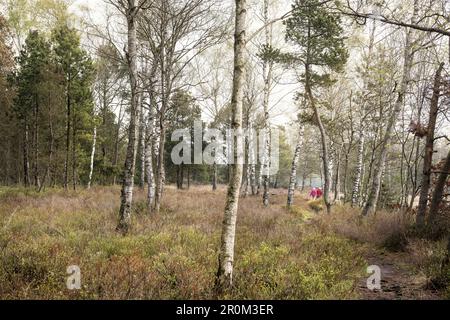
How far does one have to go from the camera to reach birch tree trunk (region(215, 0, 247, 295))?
4520 mm

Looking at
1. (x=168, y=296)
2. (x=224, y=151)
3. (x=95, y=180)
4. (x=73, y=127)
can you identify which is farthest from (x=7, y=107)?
(x=168, y=296)

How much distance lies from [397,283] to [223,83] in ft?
71.4

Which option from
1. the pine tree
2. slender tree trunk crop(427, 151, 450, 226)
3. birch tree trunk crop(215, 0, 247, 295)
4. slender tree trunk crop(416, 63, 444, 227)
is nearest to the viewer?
birch tree trunk crop(215, 0, 247, 295)

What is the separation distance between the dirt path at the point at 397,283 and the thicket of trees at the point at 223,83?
2.16 meters

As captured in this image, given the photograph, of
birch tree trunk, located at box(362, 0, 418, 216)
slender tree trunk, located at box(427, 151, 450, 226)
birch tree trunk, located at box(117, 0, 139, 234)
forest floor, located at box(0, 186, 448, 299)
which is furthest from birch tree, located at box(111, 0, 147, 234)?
birch tree trunk, located at box(362, 0, 418, 216)

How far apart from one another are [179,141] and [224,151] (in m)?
4.97

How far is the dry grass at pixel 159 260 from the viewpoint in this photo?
446 cm

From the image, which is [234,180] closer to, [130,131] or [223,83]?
[130,131]

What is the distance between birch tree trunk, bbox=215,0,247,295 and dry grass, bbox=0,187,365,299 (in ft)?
0.94

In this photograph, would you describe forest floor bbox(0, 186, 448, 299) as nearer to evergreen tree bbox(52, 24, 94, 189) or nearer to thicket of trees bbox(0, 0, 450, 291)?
thicket of trees bbox(0, 0, 450, 291)
